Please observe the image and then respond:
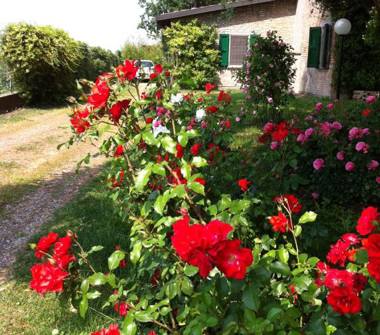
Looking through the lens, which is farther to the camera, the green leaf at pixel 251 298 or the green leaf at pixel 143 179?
the green leaf at pixel 143 179

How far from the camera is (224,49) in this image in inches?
690

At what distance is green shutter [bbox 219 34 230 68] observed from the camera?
17.3 meters

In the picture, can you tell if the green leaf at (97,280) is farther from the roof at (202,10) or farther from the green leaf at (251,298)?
the roof at (202,10)

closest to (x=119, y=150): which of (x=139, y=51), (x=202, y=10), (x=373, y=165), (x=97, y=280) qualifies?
(x=97, y=280)

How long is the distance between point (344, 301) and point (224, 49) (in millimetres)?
17340

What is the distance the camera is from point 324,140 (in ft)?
13.5

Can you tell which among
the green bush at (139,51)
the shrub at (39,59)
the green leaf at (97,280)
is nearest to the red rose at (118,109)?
the green leaf at (97,280)

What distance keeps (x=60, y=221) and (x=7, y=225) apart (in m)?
0.59

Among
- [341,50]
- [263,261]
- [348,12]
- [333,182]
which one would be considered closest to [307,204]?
[333,182]

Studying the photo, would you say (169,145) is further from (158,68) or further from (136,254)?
A: (158,68)

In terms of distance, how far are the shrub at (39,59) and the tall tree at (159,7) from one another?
79.1 feet

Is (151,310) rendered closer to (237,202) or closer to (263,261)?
(263,261)

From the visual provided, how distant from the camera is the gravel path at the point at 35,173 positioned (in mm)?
4148

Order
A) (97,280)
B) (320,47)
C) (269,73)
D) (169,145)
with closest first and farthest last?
1. (97,280)
2. (169,145)
3. (269,73)
4. (320,47)
